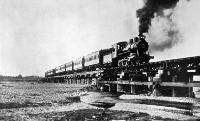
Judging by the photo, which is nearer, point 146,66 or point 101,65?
point 146,66

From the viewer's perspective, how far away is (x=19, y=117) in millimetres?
7934

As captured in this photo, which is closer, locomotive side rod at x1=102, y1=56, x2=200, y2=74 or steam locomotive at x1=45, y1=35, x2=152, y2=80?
locomotive side rod at x1=102, y1=56, x2=200, y2=74

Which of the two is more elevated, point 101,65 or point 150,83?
point 101,65

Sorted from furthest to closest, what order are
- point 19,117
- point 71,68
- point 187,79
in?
point 71,68, point 187,79, point 19,117

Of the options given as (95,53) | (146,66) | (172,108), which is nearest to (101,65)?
(95,53)

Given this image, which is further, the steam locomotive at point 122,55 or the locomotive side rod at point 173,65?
the steam locomotive at point 122,55

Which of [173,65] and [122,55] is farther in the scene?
[122,55]

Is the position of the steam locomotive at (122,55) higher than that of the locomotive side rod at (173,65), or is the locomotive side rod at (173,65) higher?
the steam locomotive at (122,55)

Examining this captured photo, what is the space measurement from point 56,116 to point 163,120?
3.31m

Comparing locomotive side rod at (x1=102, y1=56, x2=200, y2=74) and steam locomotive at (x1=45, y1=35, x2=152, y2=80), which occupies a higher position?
steam locomotive at (x1=45, y1=35, x2=152, y2=80)

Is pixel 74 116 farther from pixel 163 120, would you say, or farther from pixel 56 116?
pixel 163 120

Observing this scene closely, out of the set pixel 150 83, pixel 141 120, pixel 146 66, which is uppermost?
pixel 146 66

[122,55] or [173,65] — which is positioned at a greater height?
[122,55]

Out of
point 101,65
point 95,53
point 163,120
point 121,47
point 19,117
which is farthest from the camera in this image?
point 95,53
